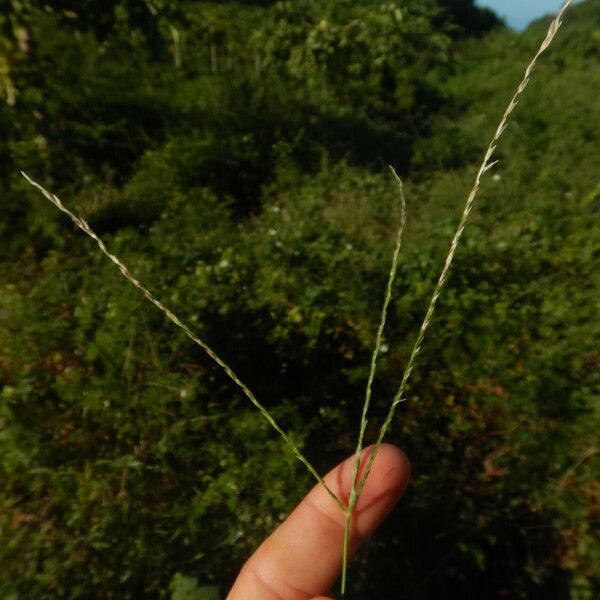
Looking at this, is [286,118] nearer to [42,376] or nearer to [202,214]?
[202,214]

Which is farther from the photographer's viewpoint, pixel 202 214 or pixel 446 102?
pixel 446 102

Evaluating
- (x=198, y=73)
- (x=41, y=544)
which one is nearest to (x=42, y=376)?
(x=41, y=544)

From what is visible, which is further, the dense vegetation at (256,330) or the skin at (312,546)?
the dense vegetation at (256,330)

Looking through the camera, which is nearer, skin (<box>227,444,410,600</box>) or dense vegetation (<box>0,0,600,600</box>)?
skin (<box>227,444,410,600</box>)
